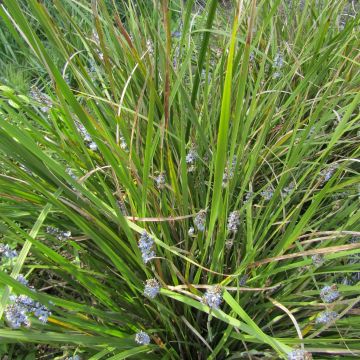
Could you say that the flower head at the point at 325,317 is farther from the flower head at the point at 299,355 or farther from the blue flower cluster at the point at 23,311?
the blue flower cluster at the point at 23,311

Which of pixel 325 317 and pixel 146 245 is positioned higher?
pixel 146 245

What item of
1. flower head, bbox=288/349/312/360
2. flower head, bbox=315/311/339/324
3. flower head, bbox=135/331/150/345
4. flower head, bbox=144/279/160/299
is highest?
flower head, bbox=144/279/160/299

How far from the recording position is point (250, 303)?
1.28m

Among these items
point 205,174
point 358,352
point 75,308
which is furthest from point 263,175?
point 75,308

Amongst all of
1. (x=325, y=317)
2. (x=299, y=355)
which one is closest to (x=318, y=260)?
(x=325, y=317)

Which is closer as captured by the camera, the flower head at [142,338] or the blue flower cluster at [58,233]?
the flower head at [142,338]

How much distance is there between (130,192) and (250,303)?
0.50 meters

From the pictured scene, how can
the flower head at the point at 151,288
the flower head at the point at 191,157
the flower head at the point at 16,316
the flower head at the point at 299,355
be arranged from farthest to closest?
1. the flower head at the point at 191,157
2. the flower head at the point at 151,288
3. the flower head at the point at 16,316
4. the flower head at the point at 299,355

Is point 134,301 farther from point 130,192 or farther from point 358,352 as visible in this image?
point 358,352

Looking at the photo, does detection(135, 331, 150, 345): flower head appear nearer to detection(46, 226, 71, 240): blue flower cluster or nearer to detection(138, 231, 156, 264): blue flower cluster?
detection(138, 231, 156, 264): blue flower cluster

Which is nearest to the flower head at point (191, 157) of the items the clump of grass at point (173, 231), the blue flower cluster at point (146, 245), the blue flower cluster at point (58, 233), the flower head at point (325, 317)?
the clump of grass at point (173, 231)

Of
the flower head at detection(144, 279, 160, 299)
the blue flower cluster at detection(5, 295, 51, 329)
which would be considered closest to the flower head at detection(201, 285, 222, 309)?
the flower head at detection(144, 279, 160, 299)

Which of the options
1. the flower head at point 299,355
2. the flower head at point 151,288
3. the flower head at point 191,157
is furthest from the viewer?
the flower head at point 191,157

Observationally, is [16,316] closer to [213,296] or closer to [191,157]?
[213,296]
